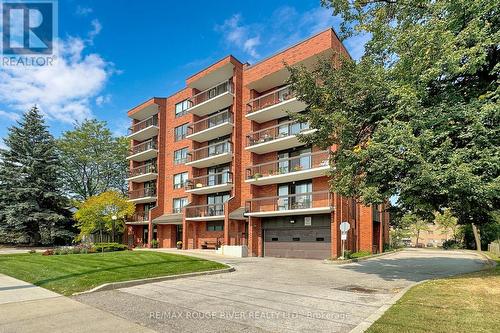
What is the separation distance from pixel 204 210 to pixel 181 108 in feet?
40.5

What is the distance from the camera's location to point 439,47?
10.9 metres

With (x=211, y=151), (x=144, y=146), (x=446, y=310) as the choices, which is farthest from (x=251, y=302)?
(x=144, y=146)

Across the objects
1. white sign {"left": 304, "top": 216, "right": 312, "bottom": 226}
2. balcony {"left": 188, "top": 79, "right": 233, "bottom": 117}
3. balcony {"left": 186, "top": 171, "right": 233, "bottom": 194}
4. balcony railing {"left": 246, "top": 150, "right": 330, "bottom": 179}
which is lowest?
white sign {"left": 304, "top": 216, "right": 312, "bottom": 226}

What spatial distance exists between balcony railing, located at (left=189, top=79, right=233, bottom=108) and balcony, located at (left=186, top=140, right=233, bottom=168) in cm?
473

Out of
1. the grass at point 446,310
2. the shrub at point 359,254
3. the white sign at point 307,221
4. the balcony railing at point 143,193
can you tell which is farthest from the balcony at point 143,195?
the grass at point 446,310

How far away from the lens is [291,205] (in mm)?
24797

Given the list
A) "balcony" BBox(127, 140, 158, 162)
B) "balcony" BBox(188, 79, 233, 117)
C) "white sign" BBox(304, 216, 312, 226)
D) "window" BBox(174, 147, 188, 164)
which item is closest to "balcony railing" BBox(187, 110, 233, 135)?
"balcony" BBox(188, 79, 233, 117)

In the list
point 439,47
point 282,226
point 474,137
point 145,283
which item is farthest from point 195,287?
point 282,226

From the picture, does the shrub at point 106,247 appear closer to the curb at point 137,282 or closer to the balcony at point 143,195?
the balcony at point 143,195

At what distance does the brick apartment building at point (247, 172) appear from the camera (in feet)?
78.9

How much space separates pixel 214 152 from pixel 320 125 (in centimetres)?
1854

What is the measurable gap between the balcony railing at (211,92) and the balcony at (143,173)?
9.55m

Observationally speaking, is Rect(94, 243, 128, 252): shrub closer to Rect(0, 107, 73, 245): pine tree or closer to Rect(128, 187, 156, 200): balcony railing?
Rect(128, 187, 156, 200): balcony railing

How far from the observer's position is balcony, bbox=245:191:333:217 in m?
22.9
